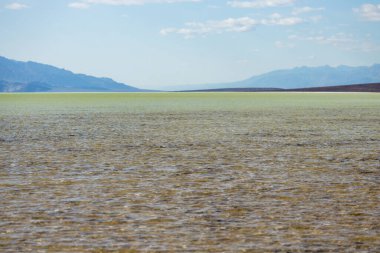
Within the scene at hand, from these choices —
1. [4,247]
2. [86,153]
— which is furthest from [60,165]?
[4,247]

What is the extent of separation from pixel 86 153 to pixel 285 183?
26.1 feet

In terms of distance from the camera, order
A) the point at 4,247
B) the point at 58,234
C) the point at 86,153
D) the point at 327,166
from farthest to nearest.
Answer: the point at 86,153
the point at 327,166
the point at 58,234
the point at 4,247

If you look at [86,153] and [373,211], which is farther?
[86,153]

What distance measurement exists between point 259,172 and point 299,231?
581cm

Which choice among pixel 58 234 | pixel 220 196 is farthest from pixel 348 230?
pixel 58 234

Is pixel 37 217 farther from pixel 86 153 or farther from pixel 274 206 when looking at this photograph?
pixel 86 153

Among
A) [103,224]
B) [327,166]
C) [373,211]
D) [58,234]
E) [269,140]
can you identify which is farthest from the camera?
[269,140]

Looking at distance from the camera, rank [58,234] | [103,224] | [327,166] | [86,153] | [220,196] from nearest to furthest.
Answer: [58,234], [103,224], [220,196], [327,166], [86,153]

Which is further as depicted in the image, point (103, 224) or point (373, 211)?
point (373, 211)

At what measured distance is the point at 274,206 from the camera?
33.9 ft

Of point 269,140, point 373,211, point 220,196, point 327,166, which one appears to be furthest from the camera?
point 269,140

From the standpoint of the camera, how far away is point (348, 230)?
8.69 metres

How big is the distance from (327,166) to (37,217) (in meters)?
8.37

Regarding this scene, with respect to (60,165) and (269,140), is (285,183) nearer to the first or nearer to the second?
(60,165)
